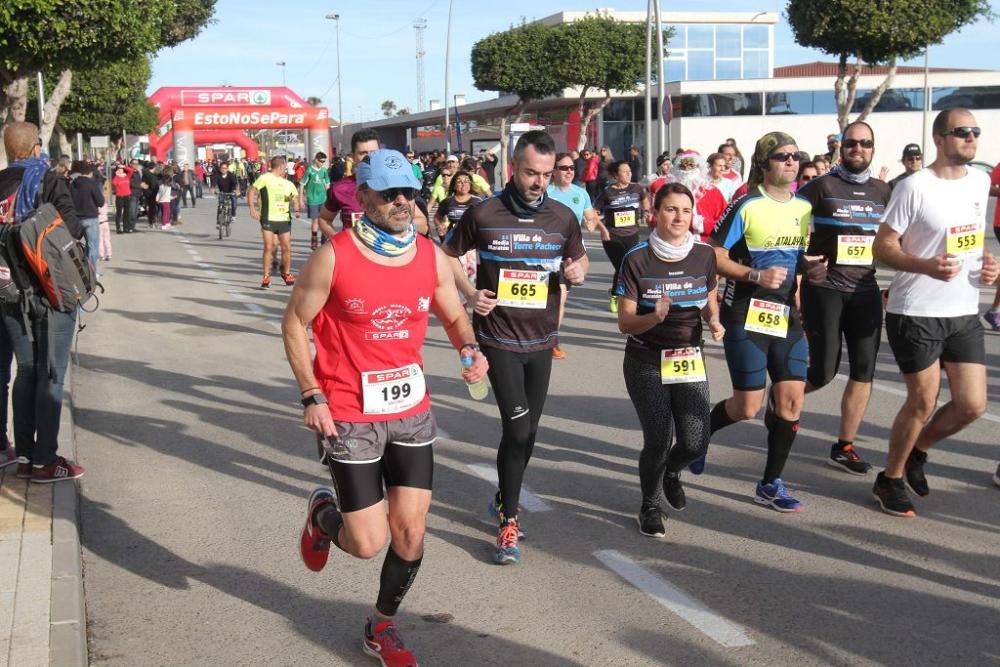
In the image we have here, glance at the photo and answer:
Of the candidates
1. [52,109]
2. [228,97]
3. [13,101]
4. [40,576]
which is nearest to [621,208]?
[40,576]

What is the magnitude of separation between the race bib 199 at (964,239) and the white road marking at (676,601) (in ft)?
7.08

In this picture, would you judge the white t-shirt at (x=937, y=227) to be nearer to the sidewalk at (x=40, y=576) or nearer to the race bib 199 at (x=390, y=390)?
the race bib 199 at (x=390, y=390)

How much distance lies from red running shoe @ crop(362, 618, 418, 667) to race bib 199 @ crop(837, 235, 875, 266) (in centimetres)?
345

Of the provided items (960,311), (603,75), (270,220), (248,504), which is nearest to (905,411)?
(960,311)

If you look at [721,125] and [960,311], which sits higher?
[721,125]

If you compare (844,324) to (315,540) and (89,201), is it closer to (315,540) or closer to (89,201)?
(315,540)

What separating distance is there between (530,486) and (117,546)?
7.32 feet

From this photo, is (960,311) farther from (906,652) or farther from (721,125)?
(721,125)

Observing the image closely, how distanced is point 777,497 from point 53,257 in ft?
12.9

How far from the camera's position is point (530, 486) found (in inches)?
262

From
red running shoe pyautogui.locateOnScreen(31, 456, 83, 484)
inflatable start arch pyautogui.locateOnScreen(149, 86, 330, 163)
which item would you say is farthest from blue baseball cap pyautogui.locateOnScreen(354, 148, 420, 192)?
inflatable start arch pyautogui.locateOnScreen(149, 86, 330, 163)

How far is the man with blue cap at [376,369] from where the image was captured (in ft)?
13.2

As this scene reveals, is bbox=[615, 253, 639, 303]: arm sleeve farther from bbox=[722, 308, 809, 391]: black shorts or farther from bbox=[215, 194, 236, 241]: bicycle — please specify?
bbox=[215, 194, 236, 241]: bicycle

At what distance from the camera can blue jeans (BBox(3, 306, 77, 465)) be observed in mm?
6316
